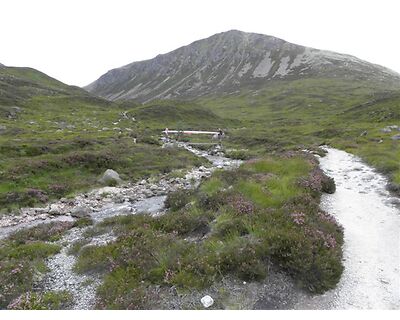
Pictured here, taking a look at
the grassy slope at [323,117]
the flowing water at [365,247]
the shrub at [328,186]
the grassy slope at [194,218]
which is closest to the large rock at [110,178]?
the grassy slope at [194,218]

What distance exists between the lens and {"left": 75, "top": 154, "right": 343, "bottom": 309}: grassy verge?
985 cm

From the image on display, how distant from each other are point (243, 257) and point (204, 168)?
27.6 m

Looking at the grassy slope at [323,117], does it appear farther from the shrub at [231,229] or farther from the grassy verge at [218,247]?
the shrub at [231,229]

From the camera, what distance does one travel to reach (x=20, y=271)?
11.2m

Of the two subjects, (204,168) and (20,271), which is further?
(204,168)

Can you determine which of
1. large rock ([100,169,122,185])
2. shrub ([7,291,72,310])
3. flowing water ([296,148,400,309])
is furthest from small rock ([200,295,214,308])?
large rock ([100,169,122,185])

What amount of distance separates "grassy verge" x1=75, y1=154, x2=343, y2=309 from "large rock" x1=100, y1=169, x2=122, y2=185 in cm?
1463

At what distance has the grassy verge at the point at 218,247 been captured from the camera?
9.85 metres

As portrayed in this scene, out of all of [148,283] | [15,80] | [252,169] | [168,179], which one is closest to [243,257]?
[148,283]

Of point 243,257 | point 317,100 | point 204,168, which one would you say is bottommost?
point 317,100

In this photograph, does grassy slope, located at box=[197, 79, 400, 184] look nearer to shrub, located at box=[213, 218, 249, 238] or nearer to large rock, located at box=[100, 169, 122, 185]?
shrub, located at box=[213, 218, 249, 238]

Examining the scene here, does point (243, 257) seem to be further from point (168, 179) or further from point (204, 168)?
point (204, 168)

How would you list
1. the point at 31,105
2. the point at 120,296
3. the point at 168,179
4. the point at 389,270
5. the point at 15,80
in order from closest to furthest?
the point at 120,296
the point at 389,270
the point at 168,179
the point at 31,105
the point at 15,80

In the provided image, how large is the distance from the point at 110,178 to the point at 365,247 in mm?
23835
